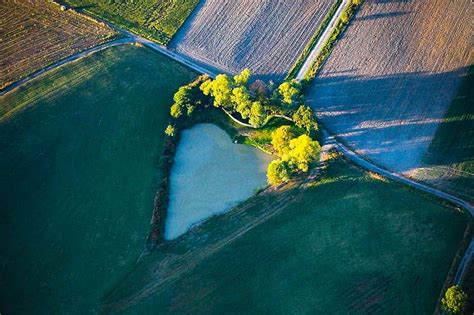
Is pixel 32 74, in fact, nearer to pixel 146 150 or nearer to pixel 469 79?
pixel 146 150

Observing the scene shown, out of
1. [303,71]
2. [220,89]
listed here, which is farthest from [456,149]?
[220,89]

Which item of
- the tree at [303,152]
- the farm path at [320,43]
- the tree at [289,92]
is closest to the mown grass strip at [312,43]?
the farm path at [320,43]

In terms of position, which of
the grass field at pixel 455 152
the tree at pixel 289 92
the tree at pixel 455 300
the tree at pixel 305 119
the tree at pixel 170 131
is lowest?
the tree at pixel 170 131

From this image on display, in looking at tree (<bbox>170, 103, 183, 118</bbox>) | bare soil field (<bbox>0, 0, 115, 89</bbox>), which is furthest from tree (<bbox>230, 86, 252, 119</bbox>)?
bare soil field (<bbox>0, 0, 115, 89</bbox>)

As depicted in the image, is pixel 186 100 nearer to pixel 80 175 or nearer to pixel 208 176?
pixel 208 176

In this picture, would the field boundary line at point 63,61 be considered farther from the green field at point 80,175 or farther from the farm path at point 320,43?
the farm path at point 320,43

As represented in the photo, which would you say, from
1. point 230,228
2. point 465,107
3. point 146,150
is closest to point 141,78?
point 146,150
